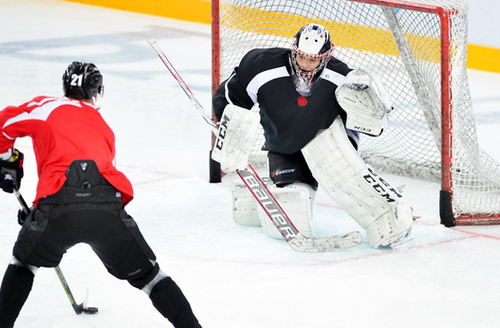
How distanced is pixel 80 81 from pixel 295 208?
4.55 ft

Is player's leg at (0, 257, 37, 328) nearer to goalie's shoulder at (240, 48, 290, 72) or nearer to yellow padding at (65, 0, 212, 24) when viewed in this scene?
goalie's shoulder at (240, 48, 290, 72)

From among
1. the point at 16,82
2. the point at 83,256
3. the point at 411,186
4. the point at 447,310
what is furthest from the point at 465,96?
the point at 16,82

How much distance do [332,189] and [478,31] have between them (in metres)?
3.76

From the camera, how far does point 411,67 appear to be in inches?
185

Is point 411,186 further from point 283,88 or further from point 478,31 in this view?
point 478,31

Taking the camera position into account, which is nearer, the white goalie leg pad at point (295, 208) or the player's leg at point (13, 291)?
the player's leg at point (13, 291)

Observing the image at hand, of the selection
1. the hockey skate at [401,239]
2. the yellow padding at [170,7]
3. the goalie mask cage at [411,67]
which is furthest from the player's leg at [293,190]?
the yellow padding at [170,7]

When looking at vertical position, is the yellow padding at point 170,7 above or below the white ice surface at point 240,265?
above

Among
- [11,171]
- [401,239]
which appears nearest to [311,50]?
[401,239]

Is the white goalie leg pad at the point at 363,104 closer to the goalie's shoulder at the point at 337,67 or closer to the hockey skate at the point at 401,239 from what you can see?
the goalie's shoulder at the point at 337,67

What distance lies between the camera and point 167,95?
6.73 m

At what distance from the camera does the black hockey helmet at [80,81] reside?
2.69 meters

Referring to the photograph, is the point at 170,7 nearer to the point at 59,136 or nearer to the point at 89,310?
Result: the point at 89,310

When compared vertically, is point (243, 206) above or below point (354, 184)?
below
